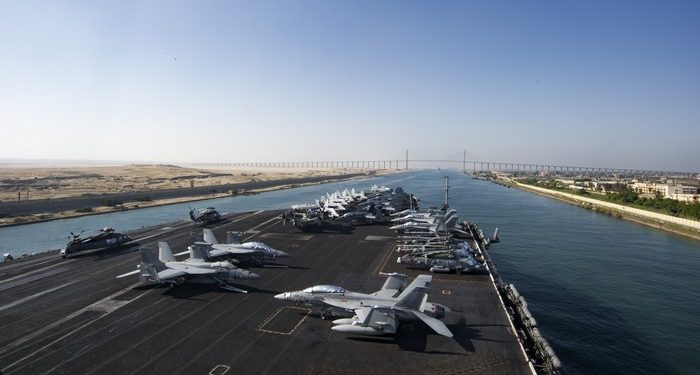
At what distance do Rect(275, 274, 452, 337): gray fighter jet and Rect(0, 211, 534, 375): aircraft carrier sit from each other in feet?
3.49

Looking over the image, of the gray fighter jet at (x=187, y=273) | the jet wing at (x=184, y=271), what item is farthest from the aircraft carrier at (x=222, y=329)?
the jet wing at (x=184, y=271)

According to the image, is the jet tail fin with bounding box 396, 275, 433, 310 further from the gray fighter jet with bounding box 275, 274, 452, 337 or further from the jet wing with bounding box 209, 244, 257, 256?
the jet wing with bounding box 209, 244, 257, 256

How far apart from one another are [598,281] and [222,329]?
5126 cm

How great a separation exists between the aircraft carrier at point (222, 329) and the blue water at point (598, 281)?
31.4 feet

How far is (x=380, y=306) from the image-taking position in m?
29.5

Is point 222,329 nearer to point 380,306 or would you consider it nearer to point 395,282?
point 380,306

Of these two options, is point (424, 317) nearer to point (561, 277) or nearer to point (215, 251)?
point (215, 251)

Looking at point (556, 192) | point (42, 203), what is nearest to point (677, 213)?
point (556, 192)

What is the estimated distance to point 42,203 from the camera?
102 metres

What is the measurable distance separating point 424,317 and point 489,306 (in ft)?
32.4

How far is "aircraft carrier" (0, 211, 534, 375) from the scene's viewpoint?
25.0 metres

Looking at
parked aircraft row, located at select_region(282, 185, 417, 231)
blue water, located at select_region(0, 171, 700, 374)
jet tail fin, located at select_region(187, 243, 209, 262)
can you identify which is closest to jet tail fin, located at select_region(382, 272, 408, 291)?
blue water, located at select_region(0, 171, 700, 374)

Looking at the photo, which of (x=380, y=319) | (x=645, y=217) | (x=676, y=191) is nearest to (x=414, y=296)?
(x=380, y=319)

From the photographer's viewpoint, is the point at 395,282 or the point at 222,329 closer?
the point at 222,329
